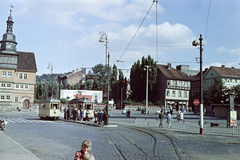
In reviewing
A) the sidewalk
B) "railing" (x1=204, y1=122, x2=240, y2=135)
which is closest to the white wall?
"railing" (x1=204, y1=122, x2=240, y2=135)

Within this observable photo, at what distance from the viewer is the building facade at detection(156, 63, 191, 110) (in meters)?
84.2

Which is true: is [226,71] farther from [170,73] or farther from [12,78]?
[12,78]

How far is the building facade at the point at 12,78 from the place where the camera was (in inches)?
2694

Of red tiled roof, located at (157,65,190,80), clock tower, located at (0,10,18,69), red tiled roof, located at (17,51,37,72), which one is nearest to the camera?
clock tower, located at (0,10,18,69)

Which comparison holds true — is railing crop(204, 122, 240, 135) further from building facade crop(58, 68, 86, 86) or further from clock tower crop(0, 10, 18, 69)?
building facade crop(58, 68, 86, 86)

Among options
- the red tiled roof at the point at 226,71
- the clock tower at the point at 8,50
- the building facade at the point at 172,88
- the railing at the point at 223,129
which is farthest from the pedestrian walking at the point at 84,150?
the red tiled roof at the point at 226,71

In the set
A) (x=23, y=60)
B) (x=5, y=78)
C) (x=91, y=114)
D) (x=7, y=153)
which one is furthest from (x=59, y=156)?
(x=23, y=60)

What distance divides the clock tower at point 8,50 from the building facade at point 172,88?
4139 centimetres

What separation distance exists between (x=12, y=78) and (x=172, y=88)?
4449cm

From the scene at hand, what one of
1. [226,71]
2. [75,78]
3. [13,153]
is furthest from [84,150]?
[75,78]

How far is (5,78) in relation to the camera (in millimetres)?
69125

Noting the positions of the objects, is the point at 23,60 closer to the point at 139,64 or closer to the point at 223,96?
the point at 139,64

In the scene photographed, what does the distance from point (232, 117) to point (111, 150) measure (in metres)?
13.6

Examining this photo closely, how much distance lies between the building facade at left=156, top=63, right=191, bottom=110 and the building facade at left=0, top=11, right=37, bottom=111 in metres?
36.8
